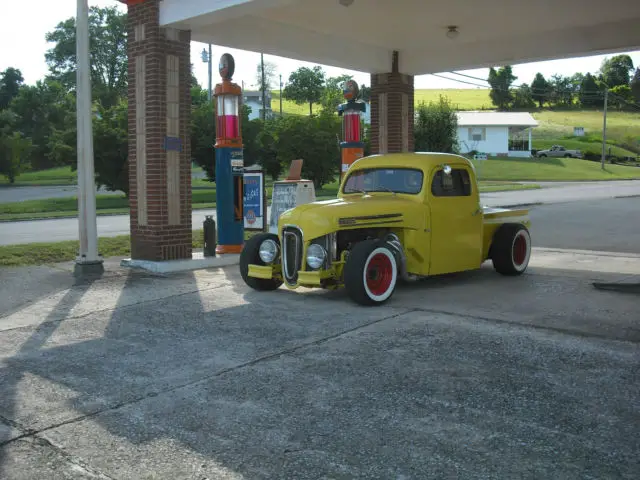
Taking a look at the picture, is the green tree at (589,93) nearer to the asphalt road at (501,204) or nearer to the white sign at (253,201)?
the asphalt road at (501,204)

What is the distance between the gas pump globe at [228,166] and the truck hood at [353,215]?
374 centimetres

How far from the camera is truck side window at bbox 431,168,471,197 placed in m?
9.09

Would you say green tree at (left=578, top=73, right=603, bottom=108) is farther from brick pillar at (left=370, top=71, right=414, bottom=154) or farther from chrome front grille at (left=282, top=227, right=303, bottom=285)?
chrome front grille at (left=282, top=227, right=303, bottom=285)

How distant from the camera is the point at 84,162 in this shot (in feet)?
33.8

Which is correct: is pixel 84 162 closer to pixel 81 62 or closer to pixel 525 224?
pixel 81 62

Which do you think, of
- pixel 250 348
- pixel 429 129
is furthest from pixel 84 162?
pixel 429 129

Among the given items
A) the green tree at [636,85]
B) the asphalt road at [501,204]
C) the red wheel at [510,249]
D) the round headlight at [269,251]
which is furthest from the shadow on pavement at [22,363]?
the green tree at [636,85]

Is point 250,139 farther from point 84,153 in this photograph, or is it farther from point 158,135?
point 84,153

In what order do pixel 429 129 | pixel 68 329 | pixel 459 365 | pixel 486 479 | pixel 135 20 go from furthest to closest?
1. pixel 429 129
2. pixel 135 20
3. pixel 68 329
4. pixel 459 365
5. pixel 486 479

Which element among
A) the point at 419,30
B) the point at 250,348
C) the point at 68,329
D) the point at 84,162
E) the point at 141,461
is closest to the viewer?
the point at 141,461

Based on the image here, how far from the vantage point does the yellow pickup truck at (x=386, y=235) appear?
8078 millimetres

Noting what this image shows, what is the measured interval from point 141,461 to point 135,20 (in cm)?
898

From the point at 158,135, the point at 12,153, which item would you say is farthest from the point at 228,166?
the point at 12,153

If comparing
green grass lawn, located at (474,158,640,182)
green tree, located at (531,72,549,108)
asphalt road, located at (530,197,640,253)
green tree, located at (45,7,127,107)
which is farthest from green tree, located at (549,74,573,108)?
asphalt road, located at (530,197,640,253)
